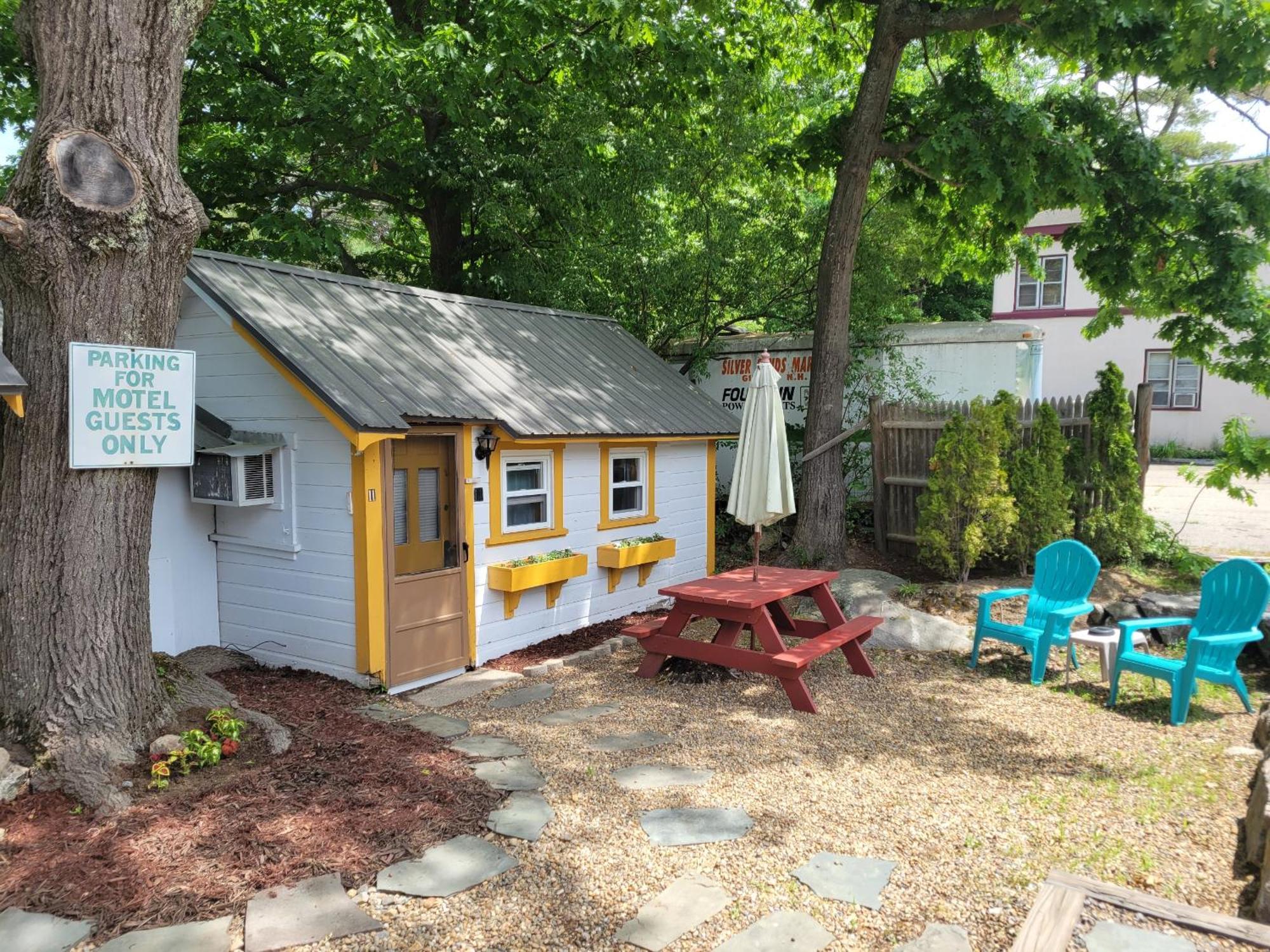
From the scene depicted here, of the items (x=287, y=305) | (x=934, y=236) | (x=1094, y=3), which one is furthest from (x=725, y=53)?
(x=287, y=305)

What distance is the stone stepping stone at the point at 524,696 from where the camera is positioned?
6.99m

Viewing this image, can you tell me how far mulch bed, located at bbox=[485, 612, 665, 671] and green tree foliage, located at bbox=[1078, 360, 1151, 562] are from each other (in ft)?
17.7

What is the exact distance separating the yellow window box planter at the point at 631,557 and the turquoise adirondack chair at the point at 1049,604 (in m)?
3.58

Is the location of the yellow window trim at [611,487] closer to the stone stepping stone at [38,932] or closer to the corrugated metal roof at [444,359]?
the corrugated metal roof at [444,359]

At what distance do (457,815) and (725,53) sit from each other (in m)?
12.3

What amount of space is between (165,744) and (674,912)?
3.14 metres

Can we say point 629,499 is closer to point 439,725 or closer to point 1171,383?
point 439,725

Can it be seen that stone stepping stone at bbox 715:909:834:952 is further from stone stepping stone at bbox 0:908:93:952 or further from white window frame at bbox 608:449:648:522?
white window frame at bbox 608:449:648:522

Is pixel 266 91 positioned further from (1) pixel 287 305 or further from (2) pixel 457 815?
(2) pixel 457 815

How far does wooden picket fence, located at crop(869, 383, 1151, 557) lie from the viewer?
11328 millimetres

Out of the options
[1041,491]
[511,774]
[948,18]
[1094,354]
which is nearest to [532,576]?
[511,774]

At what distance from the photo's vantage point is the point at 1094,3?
9.23 meters

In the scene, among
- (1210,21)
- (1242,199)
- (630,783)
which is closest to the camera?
(630,783)

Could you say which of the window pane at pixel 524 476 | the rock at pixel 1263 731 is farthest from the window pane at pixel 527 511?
the rock at pixel 1263 731
